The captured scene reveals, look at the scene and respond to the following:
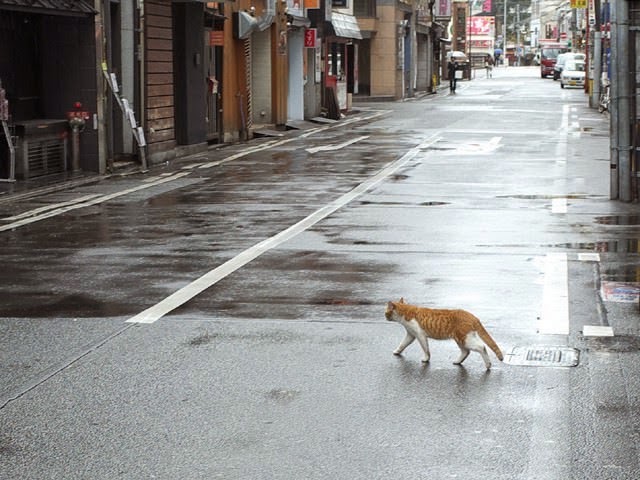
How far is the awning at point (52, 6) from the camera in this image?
69.1 feet

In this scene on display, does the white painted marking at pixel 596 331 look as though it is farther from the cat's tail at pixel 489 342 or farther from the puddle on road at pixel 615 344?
the cat's tail at pixel 489 342

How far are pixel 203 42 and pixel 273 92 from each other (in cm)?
776

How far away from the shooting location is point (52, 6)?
73.2ft

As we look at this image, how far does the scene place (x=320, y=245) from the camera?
14391 mm

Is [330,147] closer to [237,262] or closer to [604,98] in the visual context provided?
[237,262]

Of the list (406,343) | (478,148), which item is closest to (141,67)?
(478,148)

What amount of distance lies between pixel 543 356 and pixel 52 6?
51.6ft

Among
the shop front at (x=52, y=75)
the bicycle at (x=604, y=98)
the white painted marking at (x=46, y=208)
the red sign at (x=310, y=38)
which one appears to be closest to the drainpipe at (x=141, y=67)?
the shop front at (x=52, y=75)

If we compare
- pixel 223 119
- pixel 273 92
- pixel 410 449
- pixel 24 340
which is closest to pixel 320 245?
pixel 24 340

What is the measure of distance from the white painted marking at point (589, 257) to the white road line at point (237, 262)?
11.3ft

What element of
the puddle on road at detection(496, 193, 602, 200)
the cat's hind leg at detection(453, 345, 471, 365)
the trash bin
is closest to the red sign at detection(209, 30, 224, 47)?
the puddle on road at detection(496, 193, 602, 200)

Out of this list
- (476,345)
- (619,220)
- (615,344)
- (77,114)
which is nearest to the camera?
(476,345)

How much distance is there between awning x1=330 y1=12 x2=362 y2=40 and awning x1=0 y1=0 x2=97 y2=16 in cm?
2676

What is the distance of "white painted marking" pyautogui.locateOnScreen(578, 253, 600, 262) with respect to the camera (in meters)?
13.1
